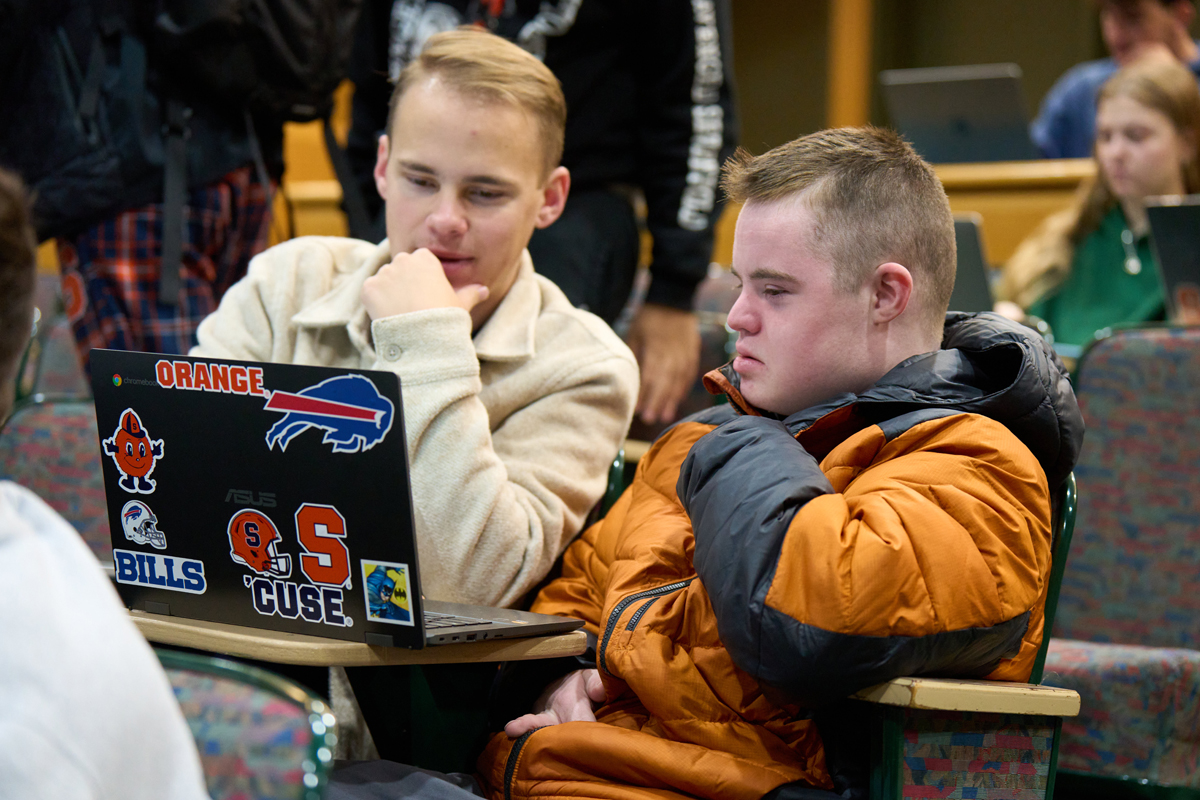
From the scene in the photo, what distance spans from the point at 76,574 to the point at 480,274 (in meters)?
0.99

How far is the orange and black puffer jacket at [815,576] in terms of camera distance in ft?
3.76

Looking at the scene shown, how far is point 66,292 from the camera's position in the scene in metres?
2.19

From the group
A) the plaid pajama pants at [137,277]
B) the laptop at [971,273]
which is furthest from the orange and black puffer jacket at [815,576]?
the laptop at [971,273]

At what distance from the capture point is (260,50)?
2.20 m

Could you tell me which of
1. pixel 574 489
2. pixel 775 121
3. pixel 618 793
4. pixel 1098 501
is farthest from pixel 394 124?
pixel 775 121

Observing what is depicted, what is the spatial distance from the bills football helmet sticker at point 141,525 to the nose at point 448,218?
61cm

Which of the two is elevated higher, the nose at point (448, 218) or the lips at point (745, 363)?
the nose at point (448, 218)

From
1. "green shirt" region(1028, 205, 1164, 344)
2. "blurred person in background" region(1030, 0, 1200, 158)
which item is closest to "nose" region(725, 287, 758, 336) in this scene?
"green shirt" region(1028, 205, 1164, 344)

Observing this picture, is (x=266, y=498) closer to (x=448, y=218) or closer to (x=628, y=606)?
(x=628, y=606)

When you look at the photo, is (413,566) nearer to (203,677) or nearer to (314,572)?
(314,572)

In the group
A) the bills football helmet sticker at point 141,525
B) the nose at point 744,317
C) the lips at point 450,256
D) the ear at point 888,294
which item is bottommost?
the bills football helmet sticker at point 141,525

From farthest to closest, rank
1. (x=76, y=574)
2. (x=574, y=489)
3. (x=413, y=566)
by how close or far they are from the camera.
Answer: (x=574, y=489) → (x=413, y=566) → (x=76, y=574)

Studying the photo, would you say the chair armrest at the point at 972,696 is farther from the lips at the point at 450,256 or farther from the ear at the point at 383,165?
the ear at the point at 383,165

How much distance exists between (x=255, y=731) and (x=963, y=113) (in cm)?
405
